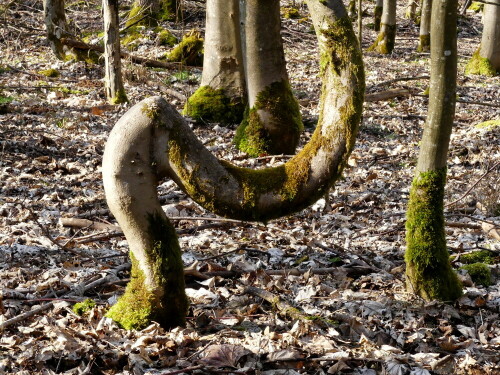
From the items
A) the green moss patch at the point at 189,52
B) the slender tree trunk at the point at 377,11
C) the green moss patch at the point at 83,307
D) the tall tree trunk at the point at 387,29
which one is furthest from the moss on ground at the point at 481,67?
the green moss patch at the point at 83,307

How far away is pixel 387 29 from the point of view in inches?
714

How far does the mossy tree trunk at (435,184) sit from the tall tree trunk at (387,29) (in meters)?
14.5

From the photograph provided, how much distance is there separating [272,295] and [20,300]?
6.07 ft

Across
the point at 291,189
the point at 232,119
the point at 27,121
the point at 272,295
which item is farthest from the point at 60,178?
the point at 291,189

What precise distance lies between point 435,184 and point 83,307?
274cm

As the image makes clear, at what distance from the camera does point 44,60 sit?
602 inches

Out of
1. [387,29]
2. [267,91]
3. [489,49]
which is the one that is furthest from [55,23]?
[489,49]

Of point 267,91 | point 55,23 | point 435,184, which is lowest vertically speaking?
point 435,184

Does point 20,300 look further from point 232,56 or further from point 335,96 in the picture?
point 232,56

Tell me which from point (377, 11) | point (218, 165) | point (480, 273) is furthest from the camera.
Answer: point (377, 11)

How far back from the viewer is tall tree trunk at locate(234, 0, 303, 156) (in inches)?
322

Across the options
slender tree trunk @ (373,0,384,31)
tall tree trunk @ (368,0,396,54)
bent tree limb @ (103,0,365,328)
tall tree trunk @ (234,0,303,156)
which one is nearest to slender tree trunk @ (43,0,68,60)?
tall tree trunk @ (234,0,303,156)

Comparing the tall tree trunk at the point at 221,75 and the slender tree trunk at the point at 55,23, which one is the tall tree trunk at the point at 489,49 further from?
the slender tree trunk at the point at 55,23

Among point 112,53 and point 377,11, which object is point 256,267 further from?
point 377,11
